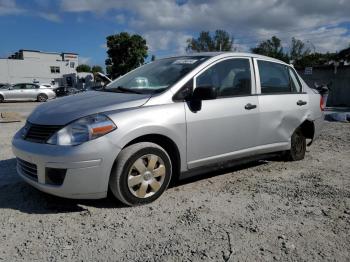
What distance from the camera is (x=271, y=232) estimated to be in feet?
10.5

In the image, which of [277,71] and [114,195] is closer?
[114,195]

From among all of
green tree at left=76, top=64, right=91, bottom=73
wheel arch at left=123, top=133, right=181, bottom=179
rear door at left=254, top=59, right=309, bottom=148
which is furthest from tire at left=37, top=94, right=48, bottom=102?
green tree at left=76, top=64, right=91, bottom=73

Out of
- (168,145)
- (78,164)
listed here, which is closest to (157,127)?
(168,145)

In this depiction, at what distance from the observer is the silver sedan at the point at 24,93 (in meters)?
26.7

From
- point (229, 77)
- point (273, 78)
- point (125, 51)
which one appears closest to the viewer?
point (229, 77)

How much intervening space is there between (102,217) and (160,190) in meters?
0.69

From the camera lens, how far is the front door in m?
4.10

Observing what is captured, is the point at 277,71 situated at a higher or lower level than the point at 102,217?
higher

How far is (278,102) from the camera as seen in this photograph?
5.03 meters

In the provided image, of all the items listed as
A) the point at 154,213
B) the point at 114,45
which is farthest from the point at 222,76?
the point at 114,45

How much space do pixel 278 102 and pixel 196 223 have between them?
2.42 meters

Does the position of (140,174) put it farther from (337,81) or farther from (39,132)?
(337,81)

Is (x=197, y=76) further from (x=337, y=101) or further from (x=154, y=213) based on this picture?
(x=337, y=101)

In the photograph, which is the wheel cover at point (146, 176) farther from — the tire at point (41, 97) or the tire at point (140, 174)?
the tire at point (41, 97)
